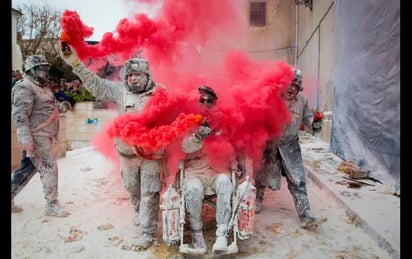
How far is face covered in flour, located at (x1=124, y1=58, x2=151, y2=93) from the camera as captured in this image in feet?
11.2

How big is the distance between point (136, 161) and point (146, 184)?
0.90 ft

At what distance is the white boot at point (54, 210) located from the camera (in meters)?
4.28

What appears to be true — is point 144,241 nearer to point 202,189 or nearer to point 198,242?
point 198,242

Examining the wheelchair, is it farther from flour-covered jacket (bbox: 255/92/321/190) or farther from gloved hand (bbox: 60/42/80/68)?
gloved hand (bbox: 60/42/80/68)

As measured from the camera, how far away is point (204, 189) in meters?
3.26

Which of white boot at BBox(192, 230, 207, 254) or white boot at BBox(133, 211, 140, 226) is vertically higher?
white boot at BBox(192, 230, 207, 254)

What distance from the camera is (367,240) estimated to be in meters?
3.48

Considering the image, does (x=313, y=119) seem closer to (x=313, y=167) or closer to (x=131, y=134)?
(x=131, y=134)

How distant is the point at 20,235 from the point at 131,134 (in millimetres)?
1942

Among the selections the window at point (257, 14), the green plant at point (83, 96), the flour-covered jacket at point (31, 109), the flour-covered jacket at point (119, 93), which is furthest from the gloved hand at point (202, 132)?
the green plant at point (83, 96)

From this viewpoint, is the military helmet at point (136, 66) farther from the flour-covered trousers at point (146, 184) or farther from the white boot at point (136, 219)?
the white boot at point (136, 219)

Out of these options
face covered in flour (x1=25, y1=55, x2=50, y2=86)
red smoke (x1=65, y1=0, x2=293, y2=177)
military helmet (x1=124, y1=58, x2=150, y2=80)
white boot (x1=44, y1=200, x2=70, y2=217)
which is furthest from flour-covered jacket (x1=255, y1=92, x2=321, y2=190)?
face covered in flour (x1=25, y1=55, x2=50, y2=86)

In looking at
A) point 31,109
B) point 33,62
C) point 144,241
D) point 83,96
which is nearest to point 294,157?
point 144,241
